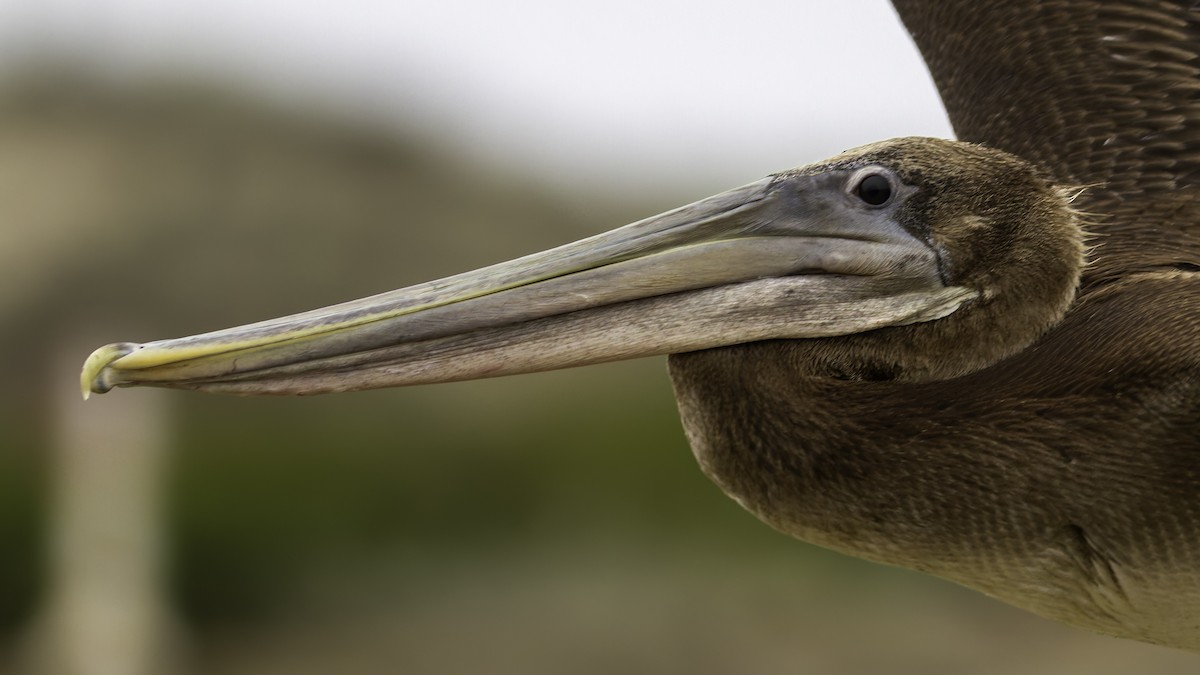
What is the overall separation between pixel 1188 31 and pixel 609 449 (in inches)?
289

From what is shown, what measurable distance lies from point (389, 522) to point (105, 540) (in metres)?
2.06

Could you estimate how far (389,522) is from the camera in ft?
34.1

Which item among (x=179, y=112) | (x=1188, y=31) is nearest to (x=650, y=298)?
(x=1188, y=31)

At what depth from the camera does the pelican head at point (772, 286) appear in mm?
2812

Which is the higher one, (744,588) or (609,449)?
(609,449)

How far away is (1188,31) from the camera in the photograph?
160 inches

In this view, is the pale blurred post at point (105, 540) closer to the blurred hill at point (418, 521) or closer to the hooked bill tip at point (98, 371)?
the blurred hill at point (418, 521)

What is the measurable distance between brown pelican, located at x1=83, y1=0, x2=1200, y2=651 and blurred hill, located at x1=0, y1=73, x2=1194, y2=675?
273 inches

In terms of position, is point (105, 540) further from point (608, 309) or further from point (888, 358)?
point (888, 358)

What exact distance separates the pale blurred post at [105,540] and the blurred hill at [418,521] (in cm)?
30

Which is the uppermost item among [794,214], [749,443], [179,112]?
[179,112]

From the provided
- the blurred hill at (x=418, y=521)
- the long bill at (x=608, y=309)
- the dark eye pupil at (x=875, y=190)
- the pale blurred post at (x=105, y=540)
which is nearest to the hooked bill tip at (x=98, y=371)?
the long bill at (x=608, y=309)

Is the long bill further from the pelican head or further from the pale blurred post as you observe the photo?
the pale blurred post

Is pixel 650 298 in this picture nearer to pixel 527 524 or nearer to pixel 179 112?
pixel 527 524
